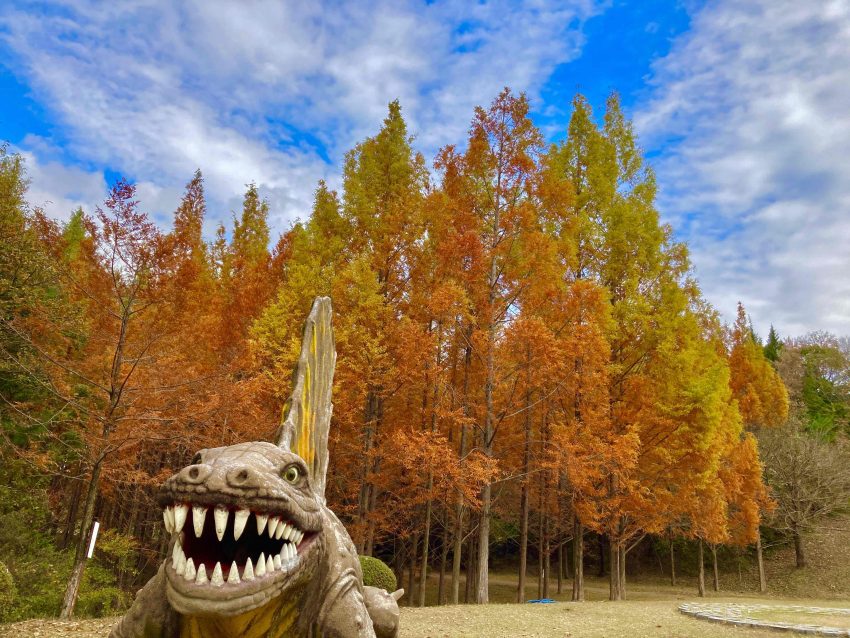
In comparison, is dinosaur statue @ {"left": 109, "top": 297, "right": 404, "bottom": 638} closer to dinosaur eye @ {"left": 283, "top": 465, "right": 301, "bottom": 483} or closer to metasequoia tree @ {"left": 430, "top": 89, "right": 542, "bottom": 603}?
dinosaur eye @ {"left": 283, "top": 465, "right": 301, "bottom": 483}

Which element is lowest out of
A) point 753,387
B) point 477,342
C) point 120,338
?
point 120,338

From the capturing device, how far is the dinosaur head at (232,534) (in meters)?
2.16

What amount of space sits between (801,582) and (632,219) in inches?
717

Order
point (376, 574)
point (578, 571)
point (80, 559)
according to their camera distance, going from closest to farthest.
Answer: point (80, 559) → point (376, 574) → point (578, 571)

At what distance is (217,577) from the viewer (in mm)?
2164

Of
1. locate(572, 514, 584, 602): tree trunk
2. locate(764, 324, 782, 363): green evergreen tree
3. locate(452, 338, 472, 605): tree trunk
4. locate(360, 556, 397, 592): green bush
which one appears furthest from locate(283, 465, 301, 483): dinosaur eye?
locate(764, 324, 782, 363): green evergreen tree

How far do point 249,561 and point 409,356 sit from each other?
988 cm

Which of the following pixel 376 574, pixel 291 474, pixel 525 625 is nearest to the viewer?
pixel 291 474

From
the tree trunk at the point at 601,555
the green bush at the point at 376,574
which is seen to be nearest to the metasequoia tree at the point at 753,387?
the tree trunk at the point at 601,555

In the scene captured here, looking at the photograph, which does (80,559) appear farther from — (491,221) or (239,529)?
(491,221)

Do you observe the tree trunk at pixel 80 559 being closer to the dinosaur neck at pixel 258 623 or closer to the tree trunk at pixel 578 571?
the dinosaur neck at pixel 258 623

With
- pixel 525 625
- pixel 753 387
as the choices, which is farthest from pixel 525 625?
pixel 753 387

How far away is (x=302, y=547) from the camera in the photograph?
2.58 m

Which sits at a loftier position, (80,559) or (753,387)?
(753,387)
